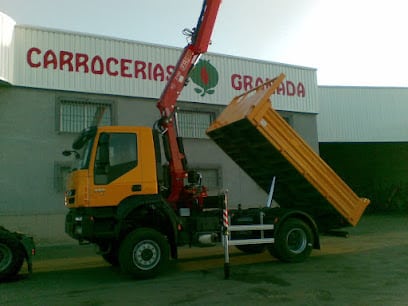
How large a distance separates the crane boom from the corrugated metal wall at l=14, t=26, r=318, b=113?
21.2 ft

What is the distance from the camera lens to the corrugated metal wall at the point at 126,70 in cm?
1472

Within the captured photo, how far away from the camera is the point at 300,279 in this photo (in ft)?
26.0

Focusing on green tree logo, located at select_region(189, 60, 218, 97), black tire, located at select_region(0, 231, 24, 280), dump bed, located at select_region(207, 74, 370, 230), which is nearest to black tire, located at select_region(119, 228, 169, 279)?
black tire, located at select_region(0, 231, 24, 280)

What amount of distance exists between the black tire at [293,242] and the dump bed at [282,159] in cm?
86

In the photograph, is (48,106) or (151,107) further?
(151,107)

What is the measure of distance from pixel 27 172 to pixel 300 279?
10.2 metres

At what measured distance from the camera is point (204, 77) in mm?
17922

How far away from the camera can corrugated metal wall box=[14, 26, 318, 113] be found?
14.7 meters

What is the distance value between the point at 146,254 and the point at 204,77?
11000 mm

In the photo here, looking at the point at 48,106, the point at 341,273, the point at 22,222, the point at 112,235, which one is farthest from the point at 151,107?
the point at 341,273

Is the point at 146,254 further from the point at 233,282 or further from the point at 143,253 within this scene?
the point at 233,282

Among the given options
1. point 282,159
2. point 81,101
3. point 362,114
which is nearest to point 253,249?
point 282,159

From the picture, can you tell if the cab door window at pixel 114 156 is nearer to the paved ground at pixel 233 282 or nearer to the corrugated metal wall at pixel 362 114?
the paved ground at pixel 233 282

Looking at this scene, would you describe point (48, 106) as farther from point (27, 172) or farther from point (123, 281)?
point (123, 281)
